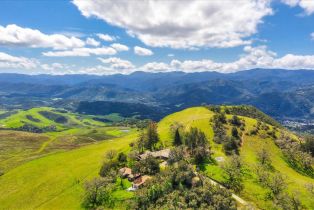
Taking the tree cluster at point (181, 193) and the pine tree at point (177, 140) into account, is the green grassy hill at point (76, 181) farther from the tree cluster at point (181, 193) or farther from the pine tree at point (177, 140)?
the tree cluster at point (181, 193)

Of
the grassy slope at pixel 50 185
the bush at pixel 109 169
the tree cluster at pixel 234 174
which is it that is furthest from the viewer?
the bush at pixel 109 169

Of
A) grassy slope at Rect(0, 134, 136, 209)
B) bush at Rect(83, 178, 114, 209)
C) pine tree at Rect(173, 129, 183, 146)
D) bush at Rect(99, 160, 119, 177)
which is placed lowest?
grassy slope at Rect(0, 134, 136, 209)

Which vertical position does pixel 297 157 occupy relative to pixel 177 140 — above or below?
below

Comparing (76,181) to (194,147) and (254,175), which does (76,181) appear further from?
(254,175)

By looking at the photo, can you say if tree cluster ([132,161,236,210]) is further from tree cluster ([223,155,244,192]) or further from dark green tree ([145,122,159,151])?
dark green tree ([145,122,159,151])

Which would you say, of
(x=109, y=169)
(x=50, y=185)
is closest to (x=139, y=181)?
(x=109, y=169)

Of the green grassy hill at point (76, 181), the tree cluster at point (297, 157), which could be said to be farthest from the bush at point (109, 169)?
the tree cluster at point (297, 157)

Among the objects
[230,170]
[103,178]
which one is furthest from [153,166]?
[230,170]

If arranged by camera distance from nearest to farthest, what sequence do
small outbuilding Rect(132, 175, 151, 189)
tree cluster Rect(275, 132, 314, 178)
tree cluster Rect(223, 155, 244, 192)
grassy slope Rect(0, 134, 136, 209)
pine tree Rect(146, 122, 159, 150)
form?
tree cluster Rect(223, 155, 244, 192) → small outbuilding Rect(132, 175, 151, 189) → grassy slope Rect(0, 134, 136, 209) → tree cluster Rect(275, 132, 314, 178) → pine tree Rect(146, 122, 159, 150)

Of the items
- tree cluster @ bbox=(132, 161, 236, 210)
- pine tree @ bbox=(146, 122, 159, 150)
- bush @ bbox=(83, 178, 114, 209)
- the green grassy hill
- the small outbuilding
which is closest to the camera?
tree cluster @ bbox=(132, 161, 236, 210)

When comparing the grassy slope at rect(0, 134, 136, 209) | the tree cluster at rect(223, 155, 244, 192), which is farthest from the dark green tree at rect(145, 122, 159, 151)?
the tree cluster at rect(223, 155, 244, 192)

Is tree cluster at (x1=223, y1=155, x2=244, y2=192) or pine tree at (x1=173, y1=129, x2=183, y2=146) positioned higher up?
pine tree at (x1=173, y1=129, x2=183, y2=146)
